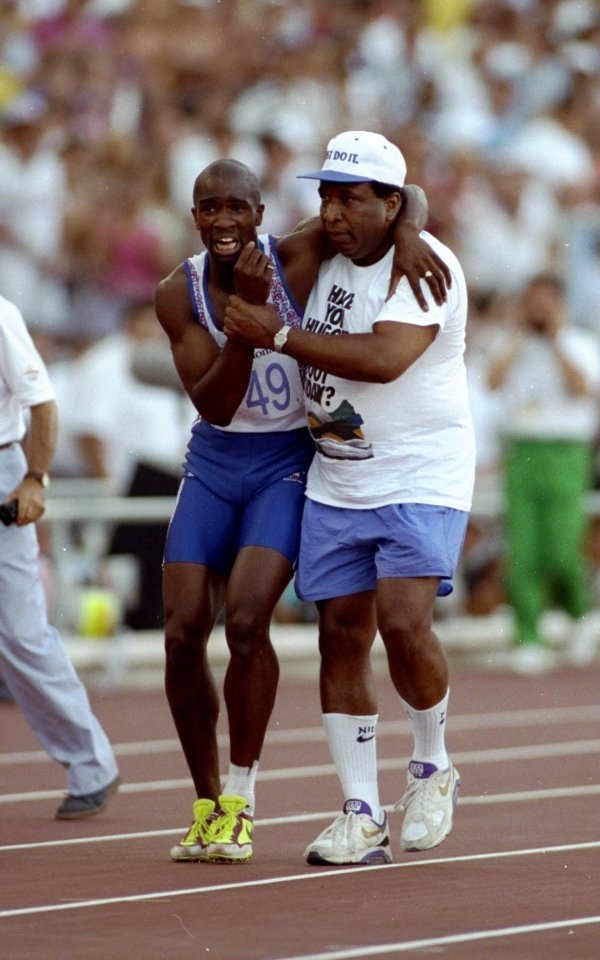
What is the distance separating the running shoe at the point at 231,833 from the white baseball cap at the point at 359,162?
2049 mm

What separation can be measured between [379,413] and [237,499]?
570 mm

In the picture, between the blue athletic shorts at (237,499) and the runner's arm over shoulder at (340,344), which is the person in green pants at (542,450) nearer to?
the blue athletic shorts at (237,499)

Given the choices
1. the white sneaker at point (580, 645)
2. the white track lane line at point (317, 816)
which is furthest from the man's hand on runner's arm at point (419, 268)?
the white sneaker at point (580, 645)

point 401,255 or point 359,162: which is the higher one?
point 359,162

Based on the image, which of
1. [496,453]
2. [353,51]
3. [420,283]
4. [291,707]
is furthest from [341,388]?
[353,51]

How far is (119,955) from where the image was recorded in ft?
18.0

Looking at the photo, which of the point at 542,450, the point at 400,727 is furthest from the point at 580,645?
the point at 400,727

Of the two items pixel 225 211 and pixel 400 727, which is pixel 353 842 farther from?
pixel 400 727

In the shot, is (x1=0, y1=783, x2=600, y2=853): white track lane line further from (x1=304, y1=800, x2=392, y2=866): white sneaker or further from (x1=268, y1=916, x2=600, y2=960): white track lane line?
(x1=268, y1=916, x2=600, y2=960): white track lane line

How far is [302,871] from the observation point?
6852mm

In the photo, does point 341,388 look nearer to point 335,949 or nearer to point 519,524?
point 335,949

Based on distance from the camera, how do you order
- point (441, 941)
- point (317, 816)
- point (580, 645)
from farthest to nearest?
point (580, 645), point (317, 816), point (441, 941)

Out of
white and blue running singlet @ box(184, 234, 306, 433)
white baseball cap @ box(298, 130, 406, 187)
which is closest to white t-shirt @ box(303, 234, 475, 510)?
white and blue running singlet @ box(184, 234, 306, 433)

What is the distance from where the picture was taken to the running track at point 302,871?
5.65m
